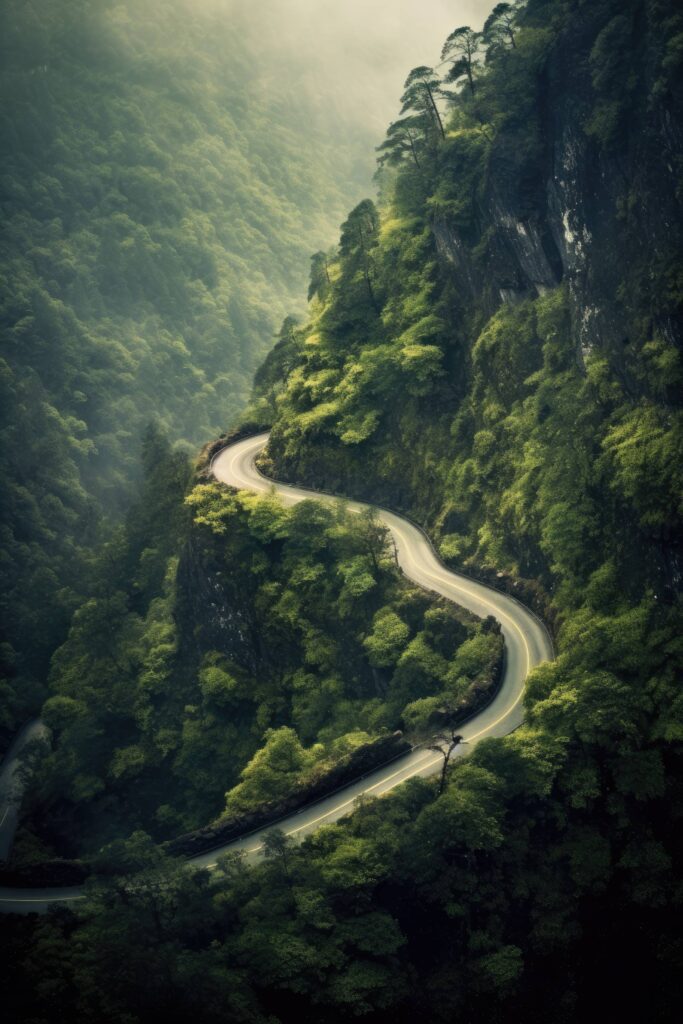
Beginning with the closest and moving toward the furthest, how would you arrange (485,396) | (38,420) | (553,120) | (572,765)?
1. (572,765)
2. (553,120)
3. (485,396)
4. (38,420)

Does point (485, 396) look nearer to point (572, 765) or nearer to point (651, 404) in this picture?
point (651, 404)

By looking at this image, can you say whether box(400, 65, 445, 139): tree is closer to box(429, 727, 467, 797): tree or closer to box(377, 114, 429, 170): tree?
box(377, 114, 429, 170): tree

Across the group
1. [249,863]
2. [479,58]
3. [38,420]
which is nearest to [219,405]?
[38,420]

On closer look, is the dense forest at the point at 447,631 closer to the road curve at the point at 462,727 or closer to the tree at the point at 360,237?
the tree at the point at 360,237

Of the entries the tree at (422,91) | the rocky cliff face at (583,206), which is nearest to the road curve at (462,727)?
the rocky cliff face at (583,206)

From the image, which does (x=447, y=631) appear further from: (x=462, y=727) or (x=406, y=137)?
(x=406, y=137)

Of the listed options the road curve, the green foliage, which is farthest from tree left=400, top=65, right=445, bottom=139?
the green foliage

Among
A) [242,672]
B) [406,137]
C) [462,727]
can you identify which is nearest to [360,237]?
[406,137]
